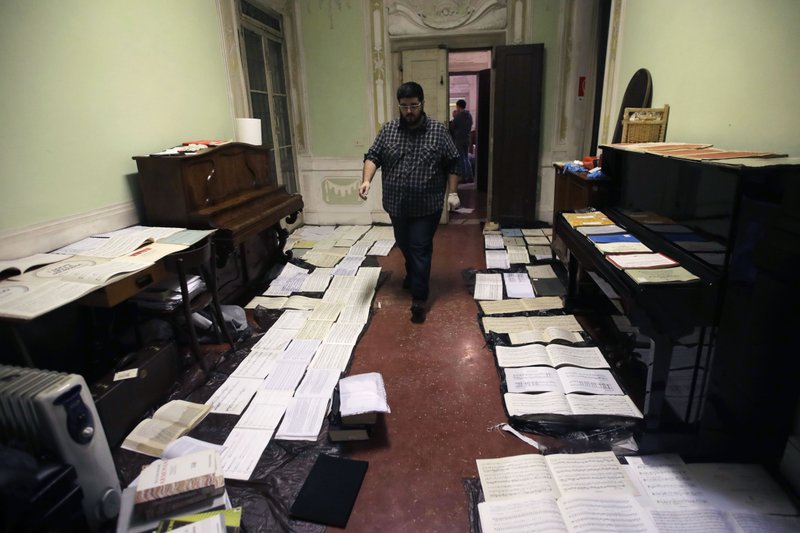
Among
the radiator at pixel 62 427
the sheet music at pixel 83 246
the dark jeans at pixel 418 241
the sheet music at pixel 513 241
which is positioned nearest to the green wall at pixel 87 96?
the sheet music at pixel 83 246

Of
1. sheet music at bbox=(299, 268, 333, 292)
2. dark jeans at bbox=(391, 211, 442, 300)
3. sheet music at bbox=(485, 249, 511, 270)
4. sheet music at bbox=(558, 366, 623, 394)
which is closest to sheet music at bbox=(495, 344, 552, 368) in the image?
sheet music at bbox=(558, 366, 623, 394)

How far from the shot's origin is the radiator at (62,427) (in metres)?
1.33

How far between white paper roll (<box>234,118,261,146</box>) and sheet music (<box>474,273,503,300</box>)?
2.17 metres

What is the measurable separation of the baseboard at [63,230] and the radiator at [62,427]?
2.56ft

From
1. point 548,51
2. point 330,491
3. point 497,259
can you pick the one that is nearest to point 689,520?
point 330,491

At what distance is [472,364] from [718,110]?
178 centimetres

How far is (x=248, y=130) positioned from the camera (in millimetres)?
3652

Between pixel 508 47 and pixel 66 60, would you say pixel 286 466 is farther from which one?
pixel 508 47

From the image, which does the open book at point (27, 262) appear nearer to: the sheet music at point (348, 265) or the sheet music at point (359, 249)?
the sheet music at point (348, 265)

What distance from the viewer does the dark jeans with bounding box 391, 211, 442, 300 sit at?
2.94 meters

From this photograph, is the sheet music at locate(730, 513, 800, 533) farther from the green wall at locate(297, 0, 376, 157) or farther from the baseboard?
the green wall at locate(297, 0, 376, 157)

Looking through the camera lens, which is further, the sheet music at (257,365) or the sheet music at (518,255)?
the sheet music at (518,255)

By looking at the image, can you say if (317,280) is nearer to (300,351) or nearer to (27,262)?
(300,351)

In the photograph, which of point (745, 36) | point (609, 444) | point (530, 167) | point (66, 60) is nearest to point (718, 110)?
point (745, 36)
